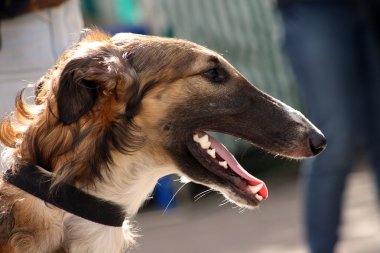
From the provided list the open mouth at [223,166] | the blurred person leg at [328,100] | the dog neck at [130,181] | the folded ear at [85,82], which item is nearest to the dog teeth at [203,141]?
the open mouth at [223,166]

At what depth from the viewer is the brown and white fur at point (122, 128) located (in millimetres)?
3549

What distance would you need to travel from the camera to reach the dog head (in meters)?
3.60

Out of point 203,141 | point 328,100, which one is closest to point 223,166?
point 203,141

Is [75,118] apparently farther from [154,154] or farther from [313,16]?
[313,16]

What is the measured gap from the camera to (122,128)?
12.1 feet

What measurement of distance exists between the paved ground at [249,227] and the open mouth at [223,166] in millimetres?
2877

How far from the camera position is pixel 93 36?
12.9 ft

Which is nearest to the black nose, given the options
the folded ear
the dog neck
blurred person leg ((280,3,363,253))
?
the dog neck

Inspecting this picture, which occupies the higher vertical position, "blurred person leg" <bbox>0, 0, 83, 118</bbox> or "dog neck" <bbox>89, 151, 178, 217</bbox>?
"blurred person leg" <bbox>0, 0, 83, 118</bbox>

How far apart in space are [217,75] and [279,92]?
18.5ft

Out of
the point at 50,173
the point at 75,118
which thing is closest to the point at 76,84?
the point at 75,118

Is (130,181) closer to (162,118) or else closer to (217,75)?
(162,118)

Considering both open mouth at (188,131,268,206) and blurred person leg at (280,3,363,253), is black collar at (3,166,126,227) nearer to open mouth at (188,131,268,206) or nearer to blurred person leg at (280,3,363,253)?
open mouth at (188,131,268,206)

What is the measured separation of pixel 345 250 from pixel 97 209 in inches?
137
